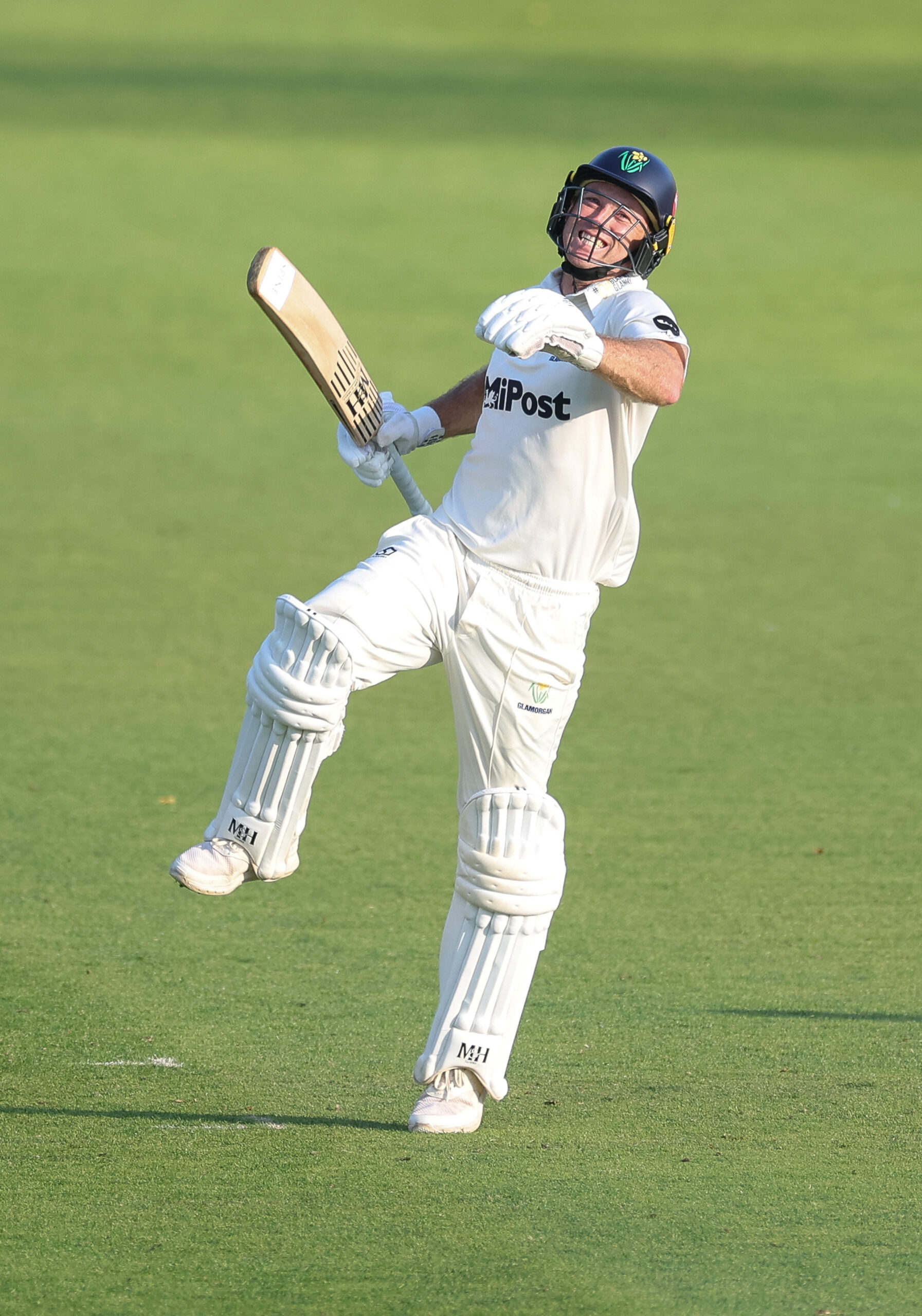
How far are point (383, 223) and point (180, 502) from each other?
623 cm

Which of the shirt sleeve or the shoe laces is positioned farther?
the shoe laces

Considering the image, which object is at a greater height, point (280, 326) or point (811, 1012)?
point (280, 326)

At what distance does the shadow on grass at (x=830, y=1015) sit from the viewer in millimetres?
4934

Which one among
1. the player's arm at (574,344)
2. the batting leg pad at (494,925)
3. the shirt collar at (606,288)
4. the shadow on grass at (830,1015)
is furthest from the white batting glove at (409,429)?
the shadow on grass at (830,1015)

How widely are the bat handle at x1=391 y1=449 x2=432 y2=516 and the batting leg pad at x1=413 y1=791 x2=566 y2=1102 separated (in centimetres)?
73

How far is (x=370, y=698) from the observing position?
8.02 metres

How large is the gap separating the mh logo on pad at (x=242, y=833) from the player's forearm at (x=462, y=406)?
1121 mm

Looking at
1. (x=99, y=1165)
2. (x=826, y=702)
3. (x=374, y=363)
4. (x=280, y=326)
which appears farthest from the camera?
(x=374, y=363)

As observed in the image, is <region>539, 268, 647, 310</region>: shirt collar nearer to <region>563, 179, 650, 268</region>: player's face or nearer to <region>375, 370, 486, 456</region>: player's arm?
<region>563, 179, 650, 268</region>: player's face

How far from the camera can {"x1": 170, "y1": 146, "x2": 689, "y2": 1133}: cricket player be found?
13.1ft

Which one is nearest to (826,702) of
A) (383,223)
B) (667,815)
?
(667,815)

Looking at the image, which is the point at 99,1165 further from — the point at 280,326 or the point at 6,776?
the point at 6,776

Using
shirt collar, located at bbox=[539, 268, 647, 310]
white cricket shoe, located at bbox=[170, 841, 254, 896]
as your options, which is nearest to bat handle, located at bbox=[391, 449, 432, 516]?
shirt collar, located at bbox=[539, 268, 647, 310]

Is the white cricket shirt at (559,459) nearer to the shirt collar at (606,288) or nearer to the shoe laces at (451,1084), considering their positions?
the shirt collar at (606,288)
